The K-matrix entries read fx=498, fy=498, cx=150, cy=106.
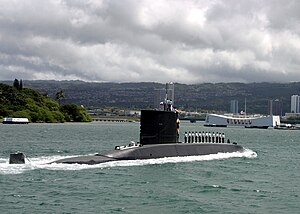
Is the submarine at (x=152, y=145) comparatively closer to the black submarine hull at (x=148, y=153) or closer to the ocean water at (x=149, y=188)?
the black submarine hull at (x=148, y=153)

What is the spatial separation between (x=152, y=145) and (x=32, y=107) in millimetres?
129421

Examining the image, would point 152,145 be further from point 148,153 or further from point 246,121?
point 246,121

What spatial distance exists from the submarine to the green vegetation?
121m

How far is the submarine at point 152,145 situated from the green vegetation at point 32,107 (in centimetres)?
12083

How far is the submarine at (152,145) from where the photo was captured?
103ft

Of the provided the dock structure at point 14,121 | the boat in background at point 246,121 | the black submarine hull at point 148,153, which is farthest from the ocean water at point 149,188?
the boat in background at point 246,121

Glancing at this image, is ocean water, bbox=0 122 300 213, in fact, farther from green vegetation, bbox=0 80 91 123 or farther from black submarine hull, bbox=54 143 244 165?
green vegetation, bbox=0 80 91 123

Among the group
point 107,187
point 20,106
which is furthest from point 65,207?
point 20,106

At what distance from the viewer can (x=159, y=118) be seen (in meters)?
32.8

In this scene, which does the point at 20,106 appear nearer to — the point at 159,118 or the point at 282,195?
the point at 159,118

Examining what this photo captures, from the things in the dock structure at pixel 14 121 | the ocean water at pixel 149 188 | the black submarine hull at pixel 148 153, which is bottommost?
the ocean water at pixel 149 188

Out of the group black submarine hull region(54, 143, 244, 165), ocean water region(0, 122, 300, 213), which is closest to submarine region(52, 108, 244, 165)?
black submarine hull region(54, 143, 244, 165)

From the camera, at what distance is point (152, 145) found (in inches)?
1297

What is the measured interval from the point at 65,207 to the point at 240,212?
6.78 metres
